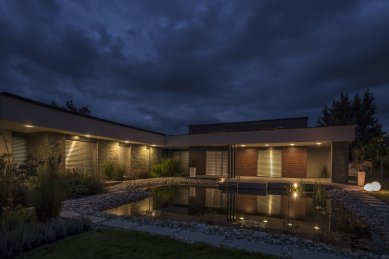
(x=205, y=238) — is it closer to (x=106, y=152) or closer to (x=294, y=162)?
(x=106, y=152)

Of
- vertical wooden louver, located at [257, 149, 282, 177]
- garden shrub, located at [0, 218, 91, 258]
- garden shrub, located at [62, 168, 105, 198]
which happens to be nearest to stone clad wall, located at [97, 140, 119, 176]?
garden shrub, located at [62, 168, 105, 198]

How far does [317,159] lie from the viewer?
1878cm

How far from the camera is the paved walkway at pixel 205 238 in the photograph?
11.7 ft

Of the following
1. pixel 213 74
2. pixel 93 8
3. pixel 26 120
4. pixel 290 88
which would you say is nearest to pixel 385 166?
pixel 290 88

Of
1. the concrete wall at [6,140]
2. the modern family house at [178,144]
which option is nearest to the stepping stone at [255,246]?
the modern family house at [178,144]

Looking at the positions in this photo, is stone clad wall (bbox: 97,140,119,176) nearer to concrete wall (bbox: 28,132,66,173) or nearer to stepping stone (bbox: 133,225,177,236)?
concrete wall (bbox: 28,132,66,173)

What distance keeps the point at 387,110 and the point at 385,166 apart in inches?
537

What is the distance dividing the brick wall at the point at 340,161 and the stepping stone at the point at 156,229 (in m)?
13.5

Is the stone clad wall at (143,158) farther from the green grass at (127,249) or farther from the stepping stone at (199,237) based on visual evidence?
the green grass at (127,249)

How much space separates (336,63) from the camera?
14.0 meters

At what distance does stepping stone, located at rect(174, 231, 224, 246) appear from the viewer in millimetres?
4059

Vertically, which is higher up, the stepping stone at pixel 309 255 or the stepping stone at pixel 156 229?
the stepping stone at pixel 309 255

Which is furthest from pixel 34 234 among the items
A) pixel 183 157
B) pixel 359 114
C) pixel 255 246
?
pixel 359 114

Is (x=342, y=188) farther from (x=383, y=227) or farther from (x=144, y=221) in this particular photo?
(x=144, y=221)
